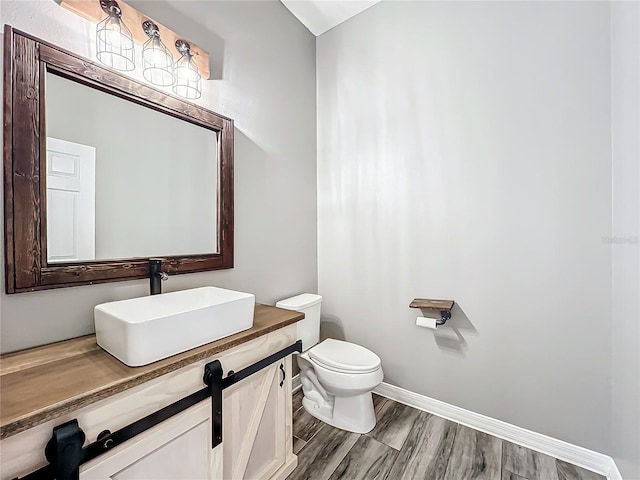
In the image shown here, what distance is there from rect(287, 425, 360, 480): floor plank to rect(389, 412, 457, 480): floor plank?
282 mm

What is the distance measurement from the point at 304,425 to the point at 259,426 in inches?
27.1

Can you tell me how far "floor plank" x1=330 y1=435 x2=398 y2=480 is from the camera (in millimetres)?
1463

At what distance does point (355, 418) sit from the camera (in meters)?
1.79

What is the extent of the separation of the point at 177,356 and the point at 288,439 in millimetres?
832

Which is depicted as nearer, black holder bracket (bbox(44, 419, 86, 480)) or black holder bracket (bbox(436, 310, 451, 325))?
black holder bracket (bbox(44, 419, 86, 480))

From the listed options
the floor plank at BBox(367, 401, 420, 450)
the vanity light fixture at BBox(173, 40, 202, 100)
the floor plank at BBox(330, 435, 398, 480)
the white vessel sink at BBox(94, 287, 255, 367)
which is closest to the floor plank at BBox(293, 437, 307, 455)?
A: the floor plank at BBox(330, 435, 398, 480)

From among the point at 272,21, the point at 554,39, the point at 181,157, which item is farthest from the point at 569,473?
the point at 272,21

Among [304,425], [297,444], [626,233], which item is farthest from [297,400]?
[626,233]

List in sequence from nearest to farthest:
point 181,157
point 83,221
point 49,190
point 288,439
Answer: point 49,190, point 83,221, point 288,439, point 181,157

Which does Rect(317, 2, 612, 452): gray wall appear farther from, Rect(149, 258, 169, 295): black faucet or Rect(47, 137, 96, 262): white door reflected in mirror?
Rect(47, 137, 96, 262): white door reflected in mirror

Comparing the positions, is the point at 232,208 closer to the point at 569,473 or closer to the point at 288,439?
the point at 288,439

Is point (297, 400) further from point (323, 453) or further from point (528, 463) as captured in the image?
point (528, 463)

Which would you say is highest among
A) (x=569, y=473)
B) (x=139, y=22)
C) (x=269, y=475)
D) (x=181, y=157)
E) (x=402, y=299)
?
(x=139, y=22)

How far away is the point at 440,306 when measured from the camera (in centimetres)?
178
